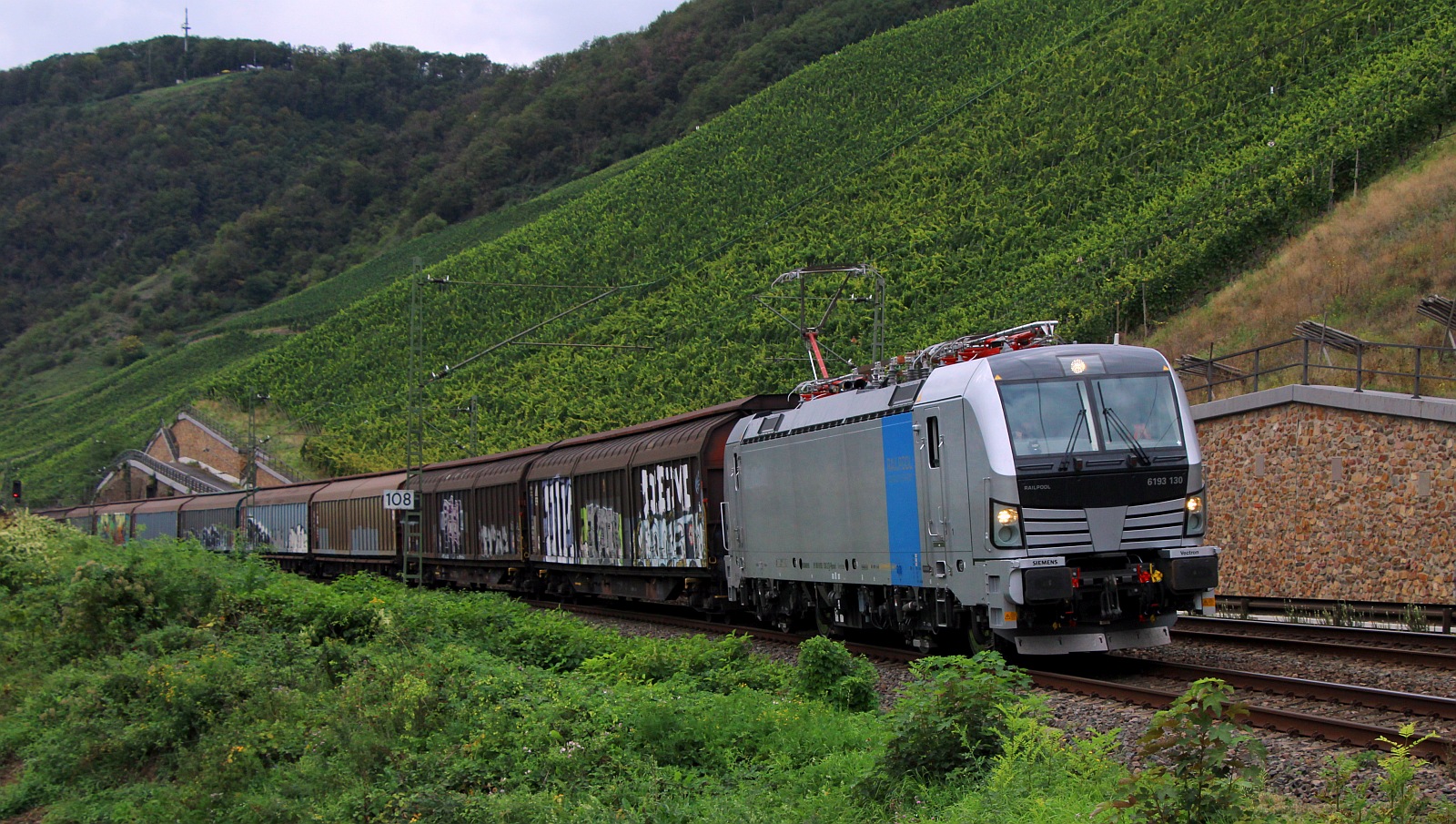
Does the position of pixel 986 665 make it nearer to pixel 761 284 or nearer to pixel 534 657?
pixel 534 657

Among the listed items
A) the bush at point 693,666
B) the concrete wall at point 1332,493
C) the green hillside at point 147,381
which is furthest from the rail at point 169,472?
the bush at point 693,666

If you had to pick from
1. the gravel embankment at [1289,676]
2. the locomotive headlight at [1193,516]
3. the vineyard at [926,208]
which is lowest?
the gravel embankment at [1289,676]

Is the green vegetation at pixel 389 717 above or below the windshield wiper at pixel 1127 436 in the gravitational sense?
below

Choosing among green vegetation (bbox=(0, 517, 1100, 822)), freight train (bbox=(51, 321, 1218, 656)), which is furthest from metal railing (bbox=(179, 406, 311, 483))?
freight train (bbox=(51, 321, 1218, 656))

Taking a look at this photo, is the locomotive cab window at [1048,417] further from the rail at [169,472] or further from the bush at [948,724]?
the rail at [169,472]

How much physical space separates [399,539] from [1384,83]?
34.5 meters

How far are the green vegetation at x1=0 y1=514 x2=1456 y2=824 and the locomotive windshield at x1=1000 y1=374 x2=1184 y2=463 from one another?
2.61 meters

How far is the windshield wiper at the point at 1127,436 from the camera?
12844 millimetres

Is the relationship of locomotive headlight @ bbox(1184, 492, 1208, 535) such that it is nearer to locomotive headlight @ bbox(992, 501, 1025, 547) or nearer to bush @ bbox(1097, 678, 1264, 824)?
locomotive headlight @ bbox(992, 501, 1025, 547)

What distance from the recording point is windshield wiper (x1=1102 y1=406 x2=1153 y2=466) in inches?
506

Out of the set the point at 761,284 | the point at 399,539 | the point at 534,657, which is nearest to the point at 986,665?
the point at 534,657

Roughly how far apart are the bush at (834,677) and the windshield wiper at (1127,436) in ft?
11.4

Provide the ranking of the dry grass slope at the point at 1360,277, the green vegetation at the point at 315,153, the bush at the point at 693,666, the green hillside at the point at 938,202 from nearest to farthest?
1. the bush at the point at 693,666
2. the dry grass slope at the point at 1360,277
3. the green hillside at the point at 938,202
4. the green vegetation at the point at 315,153

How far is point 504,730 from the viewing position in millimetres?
10750
